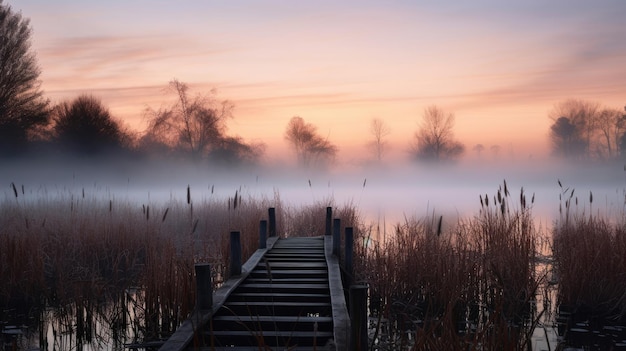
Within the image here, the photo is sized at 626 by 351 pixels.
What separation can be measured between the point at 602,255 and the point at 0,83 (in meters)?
23.8

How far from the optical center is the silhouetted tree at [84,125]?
109 feet

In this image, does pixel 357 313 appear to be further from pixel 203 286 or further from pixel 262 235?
pixel 262 235

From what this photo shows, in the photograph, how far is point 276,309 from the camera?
21.3 feet

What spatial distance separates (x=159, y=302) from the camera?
23.4 ft

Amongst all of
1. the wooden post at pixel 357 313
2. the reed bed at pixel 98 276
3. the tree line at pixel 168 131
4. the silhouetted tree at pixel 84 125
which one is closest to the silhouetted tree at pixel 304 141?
the tree line at pixel 168 131

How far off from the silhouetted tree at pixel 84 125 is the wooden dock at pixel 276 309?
86.3 feet

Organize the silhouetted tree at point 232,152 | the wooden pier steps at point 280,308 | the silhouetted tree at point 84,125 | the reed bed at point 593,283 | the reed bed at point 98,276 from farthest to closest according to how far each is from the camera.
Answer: the silhouetted tree at point 232,152 < the silhouetted tree at point 84,125 < the reed bed at point 593,283 < the reed bed at point 98,276 < the wooden pier steps at point 280,308

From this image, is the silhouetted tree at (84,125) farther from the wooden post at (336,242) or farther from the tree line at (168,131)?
the wooden post at (336,242)

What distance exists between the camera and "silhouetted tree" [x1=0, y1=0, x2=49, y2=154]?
2492cm

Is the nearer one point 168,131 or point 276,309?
point 276,309

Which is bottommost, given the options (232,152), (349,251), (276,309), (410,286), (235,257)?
(410,286)

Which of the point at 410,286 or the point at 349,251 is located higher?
the point at 349,251

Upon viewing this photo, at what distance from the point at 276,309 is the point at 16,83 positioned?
22.8 meters

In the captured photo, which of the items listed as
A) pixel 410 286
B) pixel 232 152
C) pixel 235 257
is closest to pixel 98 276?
pixel 235 257
